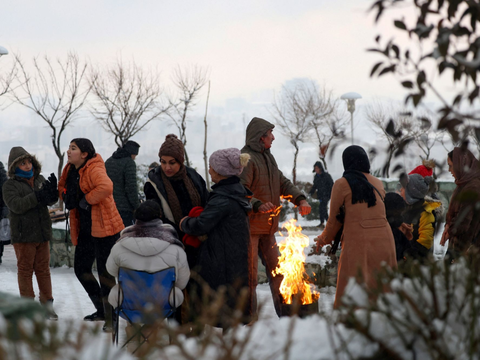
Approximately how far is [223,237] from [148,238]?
23.7 inches

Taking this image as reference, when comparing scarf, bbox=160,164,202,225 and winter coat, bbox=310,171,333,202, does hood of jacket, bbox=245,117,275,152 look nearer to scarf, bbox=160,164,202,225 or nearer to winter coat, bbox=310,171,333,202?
scarf, bbox=160,164,202,225

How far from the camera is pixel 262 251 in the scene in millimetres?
5805

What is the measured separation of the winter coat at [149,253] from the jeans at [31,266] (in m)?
2.04

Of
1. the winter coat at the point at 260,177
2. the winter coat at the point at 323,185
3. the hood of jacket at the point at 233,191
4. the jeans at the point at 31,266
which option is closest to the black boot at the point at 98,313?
the jeans at the point at 31,266

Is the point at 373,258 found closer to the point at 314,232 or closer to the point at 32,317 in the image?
the point at 32,317

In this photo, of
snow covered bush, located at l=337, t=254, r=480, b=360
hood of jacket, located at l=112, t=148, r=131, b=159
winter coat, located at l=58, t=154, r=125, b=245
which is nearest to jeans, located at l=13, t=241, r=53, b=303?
winter coat, located at l=58, t=154, r=125, b=245

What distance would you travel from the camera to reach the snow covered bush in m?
2.09

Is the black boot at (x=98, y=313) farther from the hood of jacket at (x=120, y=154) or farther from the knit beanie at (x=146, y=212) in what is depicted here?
the hood of jacket at (x=120, y=154)

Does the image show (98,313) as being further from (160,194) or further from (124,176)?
(124,176)

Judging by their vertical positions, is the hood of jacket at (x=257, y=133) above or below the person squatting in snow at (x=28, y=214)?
above

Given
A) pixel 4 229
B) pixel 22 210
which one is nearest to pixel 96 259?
pixel 22 210

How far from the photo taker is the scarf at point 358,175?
4516mm

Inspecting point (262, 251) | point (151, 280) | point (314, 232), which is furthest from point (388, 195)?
point (314, 232)

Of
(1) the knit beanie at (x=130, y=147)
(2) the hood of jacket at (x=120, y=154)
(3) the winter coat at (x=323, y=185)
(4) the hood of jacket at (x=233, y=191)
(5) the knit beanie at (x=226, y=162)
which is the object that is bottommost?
(3) the winter coat at (x=323, y=185)
